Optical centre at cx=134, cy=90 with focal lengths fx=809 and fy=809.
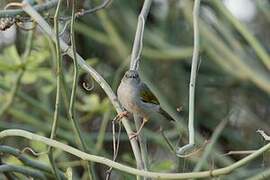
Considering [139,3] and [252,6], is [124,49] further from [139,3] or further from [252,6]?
[252,6]

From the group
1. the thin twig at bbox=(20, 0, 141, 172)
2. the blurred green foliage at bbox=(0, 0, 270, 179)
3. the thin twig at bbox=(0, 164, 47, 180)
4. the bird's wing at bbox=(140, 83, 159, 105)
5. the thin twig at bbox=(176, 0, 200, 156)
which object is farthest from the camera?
the blurred green foliage at bbox=(0, 0, 270, 179)

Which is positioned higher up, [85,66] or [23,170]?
[85,66]

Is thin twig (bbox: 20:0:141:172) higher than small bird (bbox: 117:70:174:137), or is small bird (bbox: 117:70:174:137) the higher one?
thin twig (bbox: 20:0:141:172)

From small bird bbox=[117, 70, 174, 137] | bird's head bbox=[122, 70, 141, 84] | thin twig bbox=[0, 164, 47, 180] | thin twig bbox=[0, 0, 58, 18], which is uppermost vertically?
thin twig bbox=[0, 0, 58, 18]

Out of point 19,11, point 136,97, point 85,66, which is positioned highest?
point 19,11

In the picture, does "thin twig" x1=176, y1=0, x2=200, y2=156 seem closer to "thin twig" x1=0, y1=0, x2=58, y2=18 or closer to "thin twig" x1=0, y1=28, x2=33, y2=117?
"thin twig" x1=0, y1=0, x2=58, y2=18

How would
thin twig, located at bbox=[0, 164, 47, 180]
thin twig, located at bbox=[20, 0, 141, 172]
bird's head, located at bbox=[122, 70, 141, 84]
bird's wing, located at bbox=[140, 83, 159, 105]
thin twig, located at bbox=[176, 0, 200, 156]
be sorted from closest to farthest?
thin twig, located at bbox=[176, 0, 200, 156], thin twig, located at bbox=[20, 0, 141, 172], thin twig, located at bbox=[0, 164, 47, 180], bird's head, located at bbox=[122, 70, 141, 84], bird's wing, located at bbox=[140, 83, 159, 105]

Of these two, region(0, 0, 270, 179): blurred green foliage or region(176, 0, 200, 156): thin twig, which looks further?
region(0, 0, 270, 179): blurred green foliage

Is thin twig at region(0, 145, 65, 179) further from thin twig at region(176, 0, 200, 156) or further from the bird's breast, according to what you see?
thin twig at region(176, 0, 200, 156)

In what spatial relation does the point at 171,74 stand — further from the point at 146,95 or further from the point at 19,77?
the point at 146,95

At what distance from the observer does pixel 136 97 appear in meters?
2.28

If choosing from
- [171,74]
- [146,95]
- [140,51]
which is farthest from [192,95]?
[171,74]

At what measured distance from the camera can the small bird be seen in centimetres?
219

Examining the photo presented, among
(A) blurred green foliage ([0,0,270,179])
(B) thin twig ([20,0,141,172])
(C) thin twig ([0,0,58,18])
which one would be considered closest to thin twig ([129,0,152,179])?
(B) thin twig ([20,0,141,172])
